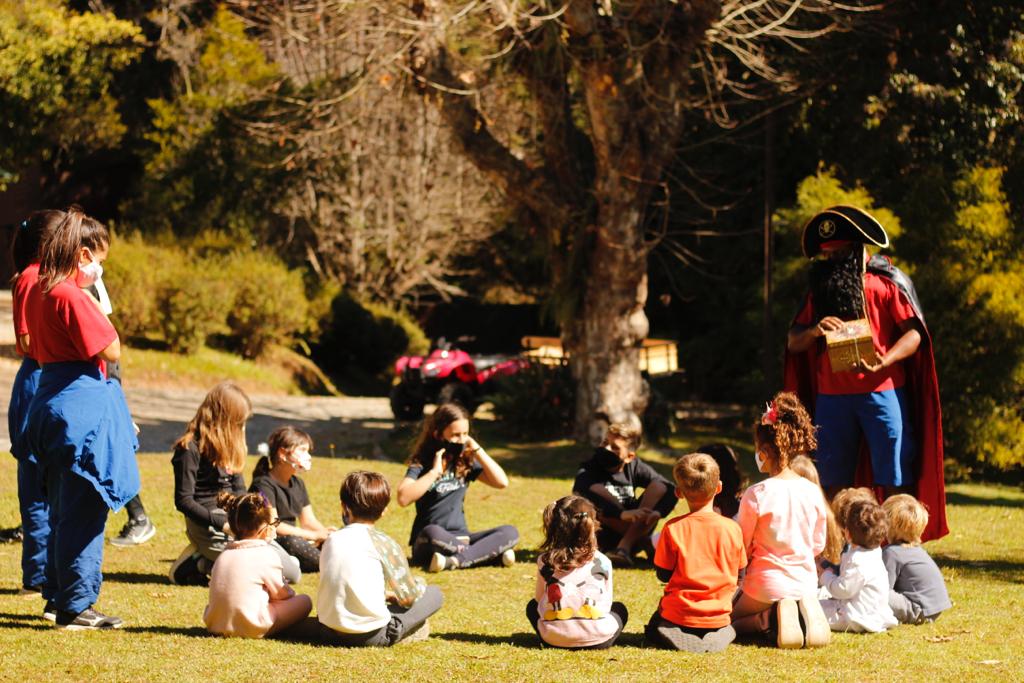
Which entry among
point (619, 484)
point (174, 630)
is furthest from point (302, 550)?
point (619, 484)

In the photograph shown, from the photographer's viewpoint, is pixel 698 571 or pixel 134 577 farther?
pixel 134 577

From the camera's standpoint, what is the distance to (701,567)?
5.41 meters

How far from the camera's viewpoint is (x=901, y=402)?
23.1 feet

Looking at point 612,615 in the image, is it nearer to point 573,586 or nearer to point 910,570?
point 573,586

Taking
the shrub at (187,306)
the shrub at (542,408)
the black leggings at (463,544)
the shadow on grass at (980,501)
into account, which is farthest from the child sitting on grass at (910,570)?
the shrub at (187,306)

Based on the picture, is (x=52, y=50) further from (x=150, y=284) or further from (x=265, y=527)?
(x=265, y=527)

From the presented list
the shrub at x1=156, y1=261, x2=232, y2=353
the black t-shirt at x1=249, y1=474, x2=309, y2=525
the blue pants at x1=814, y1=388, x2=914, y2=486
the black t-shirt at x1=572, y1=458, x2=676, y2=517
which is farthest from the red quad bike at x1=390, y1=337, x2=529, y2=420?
the blue pants at x1=814, y1=388, x2=914, y2=486

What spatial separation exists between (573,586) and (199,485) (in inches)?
101

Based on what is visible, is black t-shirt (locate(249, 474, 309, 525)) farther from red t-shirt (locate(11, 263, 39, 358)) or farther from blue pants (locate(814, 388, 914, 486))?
blue pants (locate(814, 388, 914, 486))

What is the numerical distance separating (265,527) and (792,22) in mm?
11520

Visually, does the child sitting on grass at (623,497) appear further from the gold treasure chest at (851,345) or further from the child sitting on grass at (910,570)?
the child sitting on grass at (910,570)

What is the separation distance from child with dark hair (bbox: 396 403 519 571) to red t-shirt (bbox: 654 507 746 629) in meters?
1.74

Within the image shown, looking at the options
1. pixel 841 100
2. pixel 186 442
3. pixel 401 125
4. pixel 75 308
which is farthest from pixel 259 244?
pixel 75 308

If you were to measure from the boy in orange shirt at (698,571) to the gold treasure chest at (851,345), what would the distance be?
1655mm
